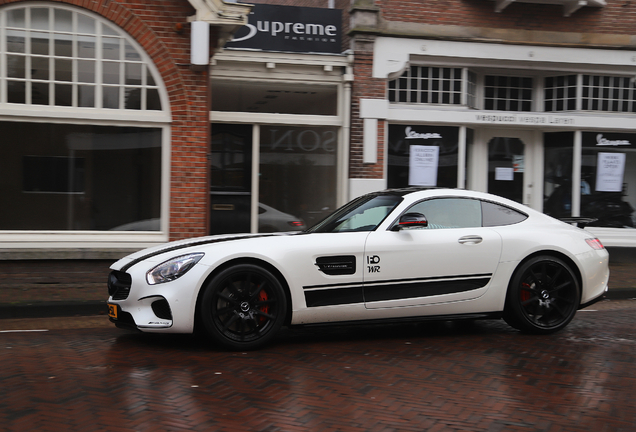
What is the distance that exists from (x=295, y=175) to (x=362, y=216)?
5.76 m

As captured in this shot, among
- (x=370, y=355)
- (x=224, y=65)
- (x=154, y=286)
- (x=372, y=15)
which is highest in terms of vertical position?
(x=372, y=15)

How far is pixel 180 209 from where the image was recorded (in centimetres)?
1023

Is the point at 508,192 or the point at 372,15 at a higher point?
the point at 372,15

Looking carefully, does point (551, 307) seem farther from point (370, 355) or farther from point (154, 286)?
point (154, 286)

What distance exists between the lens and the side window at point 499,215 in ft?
21.7

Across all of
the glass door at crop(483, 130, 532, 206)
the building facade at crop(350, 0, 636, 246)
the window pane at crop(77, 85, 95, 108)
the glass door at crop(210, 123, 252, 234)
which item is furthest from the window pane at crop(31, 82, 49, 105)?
the glass door at crop(483, 130, 532, 206)

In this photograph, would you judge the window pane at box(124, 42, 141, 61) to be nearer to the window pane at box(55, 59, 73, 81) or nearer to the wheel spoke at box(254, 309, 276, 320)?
the window pane at box(55, 59, 73, 81)

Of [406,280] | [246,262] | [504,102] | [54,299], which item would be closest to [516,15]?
[504,102]

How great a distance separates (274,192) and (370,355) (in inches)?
258

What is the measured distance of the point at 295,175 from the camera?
12.1 metres

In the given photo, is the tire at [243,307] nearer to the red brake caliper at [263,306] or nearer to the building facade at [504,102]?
the red brake caliper at [263,306]

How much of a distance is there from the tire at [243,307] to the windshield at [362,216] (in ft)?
2.88

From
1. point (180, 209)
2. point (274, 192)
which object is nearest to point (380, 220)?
point (180, 209)

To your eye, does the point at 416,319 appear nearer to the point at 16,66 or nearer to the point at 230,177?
the point at 230,177
